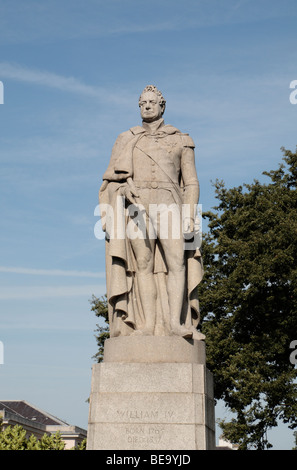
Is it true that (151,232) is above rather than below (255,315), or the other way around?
below

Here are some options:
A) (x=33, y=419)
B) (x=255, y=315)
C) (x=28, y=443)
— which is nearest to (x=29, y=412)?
(x=33, y=419)

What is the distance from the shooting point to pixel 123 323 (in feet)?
37.9

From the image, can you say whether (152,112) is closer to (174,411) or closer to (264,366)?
(174,411)

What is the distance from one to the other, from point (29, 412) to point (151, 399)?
5123 cm

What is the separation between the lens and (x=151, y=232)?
11969 millimetres

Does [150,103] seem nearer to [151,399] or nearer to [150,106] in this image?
[150,106]

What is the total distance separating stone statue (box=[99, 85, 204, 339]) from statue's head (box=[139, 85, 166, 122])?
2 cm

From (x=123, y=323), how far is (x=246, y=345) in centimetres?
1905

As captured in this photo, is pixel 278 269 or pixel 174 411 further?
pixel 278 269

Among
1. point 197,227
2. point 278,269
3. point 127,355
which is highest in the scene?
point 278,269

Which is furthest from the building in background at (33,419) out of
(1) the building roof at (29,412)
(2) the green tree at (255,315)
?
(2) the green tree at (255,315)
